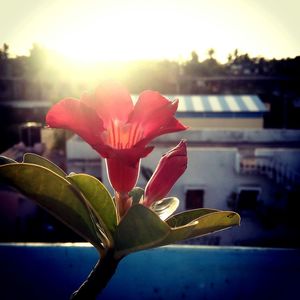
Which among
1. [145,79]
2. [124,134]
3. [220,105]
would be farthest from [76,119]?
[145,79]

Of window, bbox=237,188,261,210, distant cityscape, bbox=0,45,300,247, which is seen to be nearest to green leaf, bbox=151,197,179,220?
distant cityscape, bbox=0,45,300,247

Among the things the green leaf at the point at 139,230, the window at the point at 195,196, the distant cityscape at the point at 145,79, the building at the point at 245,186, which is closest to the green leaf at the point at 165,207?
the green leaf at the point at 139,230

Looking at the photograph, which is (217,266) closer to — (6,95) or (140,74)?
(140,74)

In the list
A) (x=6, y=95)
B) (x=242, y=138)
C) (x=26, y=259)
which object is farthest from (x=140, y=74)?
(x=26, y=259)

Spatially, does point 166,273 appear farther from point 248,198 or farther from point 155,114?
point 248,198

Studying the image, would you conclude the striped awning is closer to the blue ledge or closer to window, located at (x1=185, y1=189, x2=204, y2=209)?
window, located at (x1=185, y1=189, x2=204, y2=209)
